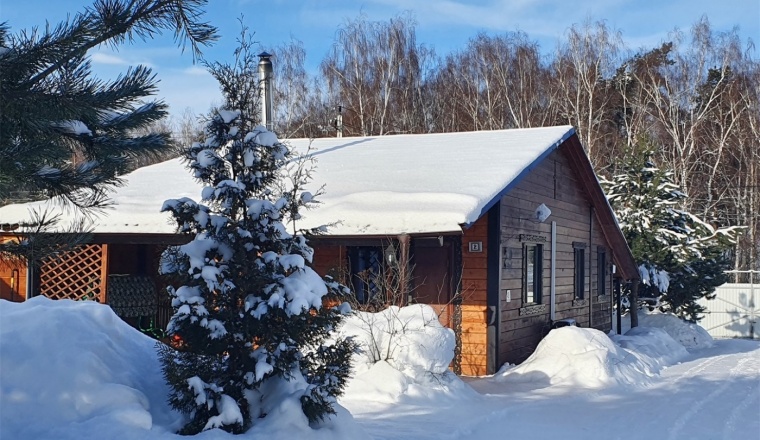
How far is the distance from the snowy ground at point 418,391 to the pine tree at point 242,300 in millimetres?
263

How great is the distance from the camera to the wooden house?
1066 cm

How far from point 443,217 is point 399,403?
103 inches

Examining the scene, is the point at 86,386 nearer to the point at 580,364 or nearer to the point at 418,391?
the point at 418,391

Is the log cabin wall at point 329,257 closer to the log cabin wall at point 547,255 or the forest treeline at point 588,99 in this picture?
the log cabin wall at point 547,255

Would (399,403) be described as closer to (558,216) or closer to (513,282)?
(513,282)

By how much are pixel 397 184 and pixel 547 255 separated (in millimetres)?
4061

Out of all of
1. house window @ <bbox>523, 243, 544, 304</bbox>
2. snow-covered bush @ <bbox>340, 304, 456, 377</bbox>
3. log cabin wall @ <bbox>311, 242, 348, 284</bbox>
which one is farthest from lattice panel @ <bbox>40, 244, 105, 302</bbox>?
house window @ <bbox>523, 243, 544, 304</bbox>

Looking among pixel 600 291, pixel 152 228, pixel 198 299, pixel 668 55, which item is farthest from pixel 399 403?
pixel 668 55

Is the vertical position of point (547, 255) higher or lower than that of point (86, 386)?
higher

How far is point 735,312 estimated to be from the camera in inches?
928

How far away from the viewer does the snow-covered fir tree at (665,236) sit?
18812 mm

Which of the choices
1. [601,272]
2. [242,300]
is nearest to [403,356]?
[242,300]

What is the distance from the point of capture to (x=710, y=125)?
3241 cm

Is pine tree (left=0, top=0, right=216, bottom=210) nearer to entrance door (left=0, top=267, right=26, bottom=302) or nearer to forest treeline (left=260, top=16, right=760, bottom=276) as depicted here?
entrance door (left=0, top=267, right=26, bottom=302)
